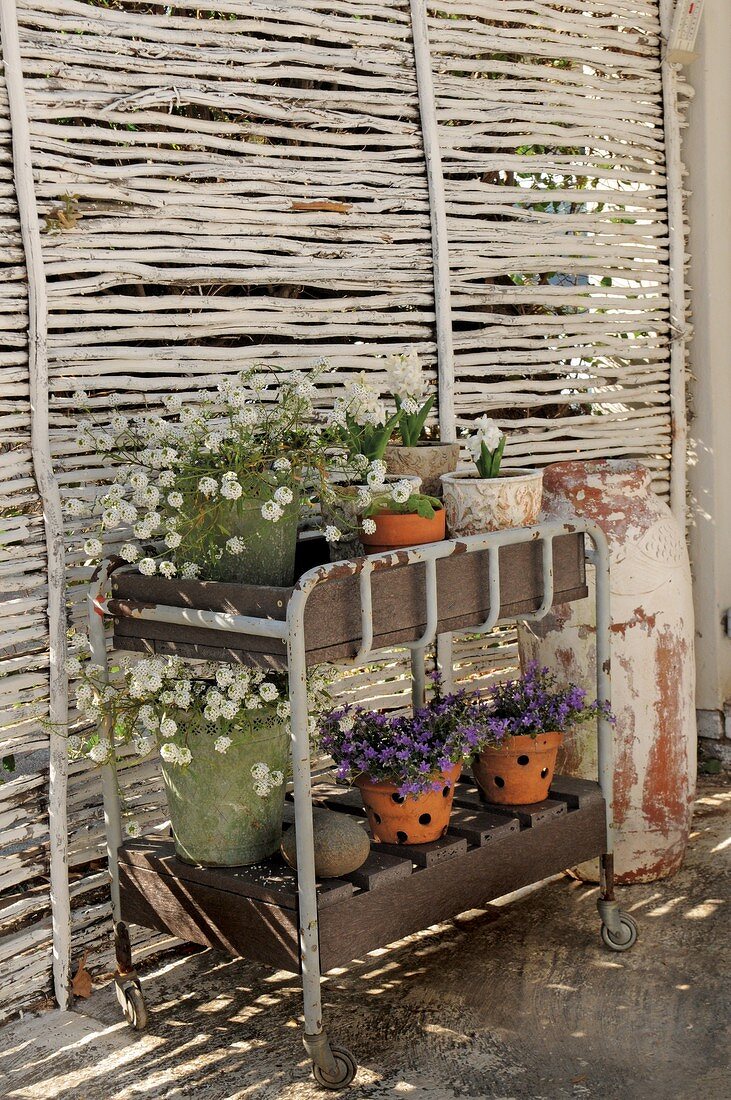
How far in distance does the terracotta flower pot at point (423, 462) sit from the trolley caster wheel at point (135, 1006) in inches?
47.3

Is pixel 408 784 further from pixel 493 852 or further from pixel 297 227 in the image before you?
pixel 297 227

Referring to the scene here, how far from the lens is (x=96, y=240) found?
2.71 meters

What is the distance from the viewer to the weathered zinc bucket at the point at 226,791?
2465 mm

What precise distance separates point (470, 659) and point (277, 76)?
1633 mm

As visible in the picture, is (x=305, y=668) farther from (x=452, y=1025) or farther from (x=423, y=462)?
(x=452, y=1025)

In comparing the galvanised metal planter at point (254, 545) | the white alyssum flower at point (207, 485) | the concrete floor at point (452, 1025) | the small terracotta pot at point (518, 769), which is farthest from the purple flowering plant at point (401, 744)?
the white alyssum flower at point (207, 485)

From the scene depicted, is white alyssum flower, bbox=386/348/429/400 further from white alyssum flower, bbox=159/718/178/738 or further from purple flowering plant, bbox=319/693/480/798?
white alyssum flower, bbox=159/718/178/738

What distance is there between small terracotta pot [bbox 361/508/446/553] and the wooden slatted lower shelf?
24.2 inches

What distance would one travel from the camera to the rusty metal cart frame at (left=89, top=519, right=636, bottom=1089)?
2.23m

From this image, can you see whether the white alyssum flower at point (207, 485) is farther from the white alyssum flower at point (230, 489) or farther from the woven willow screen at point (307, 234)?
the woven willow screen at point (307, 234)

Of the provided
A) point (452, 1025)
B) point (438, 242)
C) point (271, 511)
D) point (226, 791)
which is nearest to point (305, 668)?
point (271, 511)

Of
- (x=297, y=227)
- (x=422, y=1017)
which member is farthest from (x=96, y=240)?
(x=422, y=1017)

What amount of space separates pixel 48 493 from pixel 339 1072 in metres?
1.27

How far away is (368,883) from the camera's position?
94.3 inches
